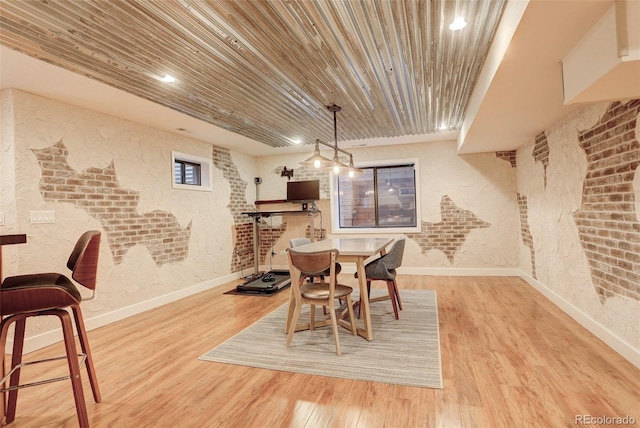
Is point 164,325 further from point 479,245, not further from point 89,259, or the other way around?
point 479,245

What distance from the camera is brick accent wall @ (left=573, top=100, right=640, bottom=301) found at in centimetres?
241

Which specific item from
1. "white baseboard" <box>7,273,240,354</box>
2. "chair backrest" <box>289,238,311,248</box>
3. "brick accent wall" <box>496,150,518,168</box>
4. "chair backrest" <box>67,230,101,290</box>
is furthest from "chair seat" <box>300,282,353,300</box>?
"brick accent wall" <box>496,150,518,168</box>

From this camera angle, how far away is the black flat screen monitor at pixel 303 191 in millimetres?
6367

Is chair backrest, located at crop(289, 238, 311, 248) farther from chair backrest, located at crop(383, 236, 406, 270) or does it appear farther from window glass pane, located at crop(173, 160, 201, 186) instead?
window glass pane, located at crop(173, 160, 201, 186)

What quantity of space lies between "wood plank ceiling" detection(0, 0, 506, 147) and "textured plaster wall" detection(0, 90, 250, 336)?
2.82ft

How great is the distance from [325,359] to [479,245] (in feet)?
13.9

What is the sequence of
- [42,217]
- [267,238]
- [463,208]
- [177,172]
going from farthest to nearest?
[267,238] < [463,208] < [177,172] < [42,217]

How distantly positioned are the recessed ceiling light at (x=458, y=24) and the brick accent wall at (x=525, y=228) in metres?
3.82

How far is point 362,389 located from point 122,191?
358 centimetres

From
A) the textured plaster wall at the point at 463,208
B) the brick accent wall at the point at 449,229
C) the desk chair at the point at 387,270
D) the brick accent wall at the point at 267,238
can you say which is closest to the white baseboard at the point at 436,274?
the textured plaster wall at the point at 463,208

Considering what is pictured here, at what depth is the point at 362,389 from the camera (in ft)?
7.13

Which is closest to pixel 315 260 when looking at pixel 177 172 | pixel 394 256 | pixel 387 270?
pixel 387 270

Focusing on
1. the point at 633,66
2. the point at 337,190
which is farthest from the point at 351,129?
the point at 633,66

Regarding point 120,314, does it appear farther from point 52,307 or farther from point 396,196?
point 396,196
